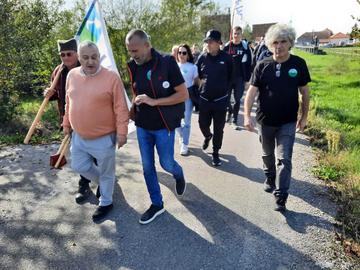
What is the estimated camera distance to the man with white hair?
372 centimetres

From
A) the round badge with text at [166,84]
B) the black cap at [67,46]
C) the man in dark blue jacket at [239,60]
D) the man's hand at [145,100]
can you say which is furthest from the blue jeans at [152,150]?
the man in dark blue jacket at [239,60]

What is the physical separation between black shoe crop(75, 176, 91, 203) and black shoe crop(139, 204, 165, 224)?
94 centimetres

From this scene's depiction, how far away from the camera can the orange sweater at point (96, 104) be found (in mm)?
3457

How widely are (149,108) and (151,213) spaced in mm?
1162

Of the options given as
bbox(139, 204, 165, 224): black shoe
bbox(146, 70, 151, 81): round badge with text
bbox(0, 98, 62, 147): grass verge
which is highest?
bbox(146, 70, 151, 81): round badge with text

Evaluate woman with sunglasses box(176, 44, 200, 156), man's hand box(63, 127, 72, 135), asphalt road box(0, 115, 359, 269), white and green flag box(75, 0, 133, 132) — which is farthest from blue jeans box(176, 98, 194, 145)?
man's hand box(63, 127, 72, 135)

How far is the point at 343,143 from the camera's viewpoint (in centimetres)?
625

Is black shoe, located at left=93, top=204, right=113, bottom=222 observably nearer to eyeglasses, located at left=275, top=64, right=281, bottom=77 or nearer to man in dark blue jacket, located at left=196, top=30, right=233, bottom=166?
man in dark blue jacket, located at left=196, top=30, right=233, bottom=166

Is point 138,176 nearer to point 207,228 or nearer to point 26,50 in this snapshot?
point 207,228

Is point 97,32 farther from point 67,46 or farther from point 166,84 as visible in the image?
point 166,84

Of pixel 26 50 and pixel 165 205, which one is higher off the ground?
pixel 26 50

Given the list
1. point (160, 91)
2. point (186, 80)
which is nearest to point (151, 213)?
point (160, 91)

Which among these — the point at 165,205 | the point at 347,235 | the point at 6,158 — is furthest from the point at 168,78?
the point at 6,158

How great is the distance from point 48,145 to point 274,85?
175 inches
